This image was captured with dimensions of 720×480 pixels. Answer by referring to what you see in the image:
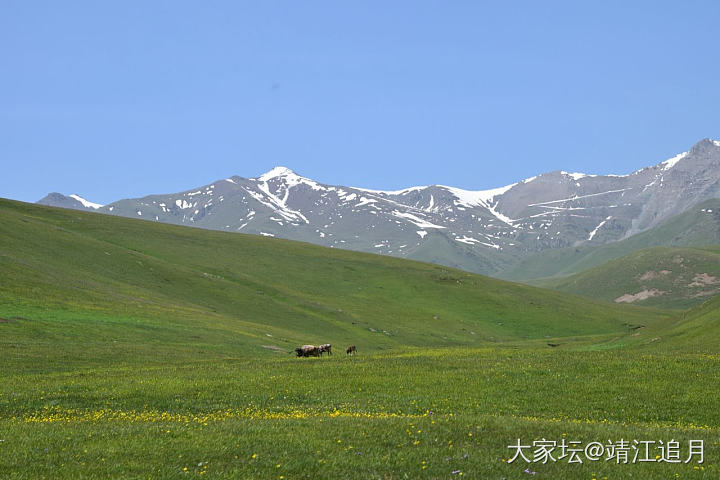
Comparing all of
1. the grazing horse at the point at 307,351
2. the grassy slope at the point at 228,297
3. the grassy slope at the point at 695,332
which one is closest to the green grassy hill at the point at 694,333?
the grassy slope at the point at 695,332

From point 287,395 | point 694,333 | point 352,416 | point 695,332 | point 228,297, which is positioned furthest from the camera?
point 228,297

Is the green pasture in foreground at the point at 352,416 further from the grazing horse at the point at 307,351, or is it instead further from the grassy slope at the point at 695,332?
the grassy slope at the point at 695,332

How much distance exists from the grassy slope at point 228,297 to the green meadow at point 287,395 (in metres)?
0.66

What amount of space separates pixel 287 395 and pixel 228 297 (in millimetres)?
76979

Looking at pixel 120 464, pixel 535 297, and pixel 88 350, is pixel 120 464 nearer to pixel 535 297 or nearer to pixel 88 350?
pixel 88 350

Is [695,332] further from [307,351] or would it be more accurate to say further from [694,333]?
[307,351]

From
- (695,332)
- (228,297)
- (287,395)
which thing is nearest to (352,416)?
(287,395)

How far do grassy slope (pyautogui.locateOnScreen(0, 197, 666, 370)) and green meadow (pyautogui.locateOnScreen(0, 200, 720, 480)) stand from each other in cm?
66

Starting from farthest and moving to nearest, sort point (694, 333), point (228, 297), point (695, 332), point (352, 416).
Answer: point (228, 297) → point (695, 332) → point (694, 333) → point (352, 416)

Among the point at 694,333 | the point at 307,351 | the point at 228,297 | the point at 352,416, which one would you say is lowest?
the point at 307,351

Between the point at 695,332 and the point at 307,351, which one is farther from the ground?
the point at 695,332

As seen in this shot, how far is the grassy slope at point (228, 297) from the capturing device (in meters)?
68.8

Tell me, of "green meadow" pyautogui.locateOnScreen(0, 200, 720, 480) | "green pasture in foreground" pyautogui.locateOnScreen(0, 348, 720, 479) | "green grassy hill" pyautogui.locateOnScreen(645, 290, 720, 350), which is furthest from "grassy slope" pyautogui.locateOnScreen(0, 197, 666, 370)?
"green grassy hill" pyautogui.locateOnScreen(645, 290, 720, 350)

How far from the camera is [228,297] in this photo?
353ft
